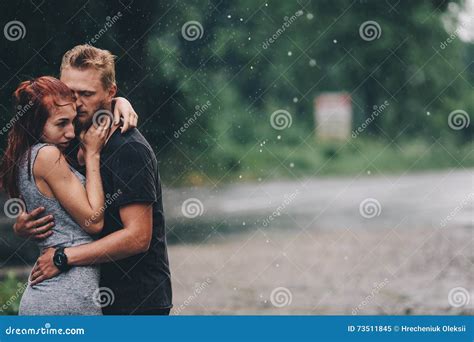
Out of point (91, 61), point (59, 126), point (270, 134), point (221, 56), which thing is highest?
point (221, 56)

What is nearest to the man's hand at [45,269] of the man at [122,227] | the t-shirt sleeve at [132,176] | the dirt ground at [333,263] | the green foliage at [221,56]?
the man at [122,227]

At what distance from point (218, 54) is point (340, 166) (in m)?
14.2

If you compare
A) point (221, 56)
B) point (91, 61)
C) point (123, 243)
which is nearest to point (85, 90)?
point (91, 61)

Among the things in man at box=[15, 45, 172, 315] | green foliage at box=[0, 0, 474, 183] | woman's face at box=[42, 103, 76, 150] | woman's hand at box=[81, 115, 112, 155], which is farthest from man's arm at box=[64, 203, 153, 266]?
green foliage at box=[0, 0, 474, 183]

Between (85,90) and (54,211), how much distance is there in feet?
1.71

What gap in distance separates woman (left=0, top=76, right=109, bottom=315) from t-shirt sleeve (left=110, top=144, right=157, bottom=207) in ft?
0.33

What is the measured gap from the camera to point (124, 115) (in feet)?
11.0

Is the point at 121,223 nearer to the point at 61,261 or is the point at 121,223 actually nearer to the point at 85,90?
the point at 61,261

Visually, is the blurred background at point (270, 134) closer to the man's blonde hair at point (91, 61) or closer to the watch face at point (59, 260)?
the man's blonde hair at point (91, 61)

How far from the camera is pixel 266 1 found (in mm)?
7254

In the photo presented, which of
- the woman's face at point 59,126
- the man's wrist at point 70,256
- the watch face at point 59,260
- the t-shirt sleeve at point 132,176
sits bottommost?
the watch face at point 59,260

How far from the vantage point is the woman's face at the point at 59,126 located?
3338 mm

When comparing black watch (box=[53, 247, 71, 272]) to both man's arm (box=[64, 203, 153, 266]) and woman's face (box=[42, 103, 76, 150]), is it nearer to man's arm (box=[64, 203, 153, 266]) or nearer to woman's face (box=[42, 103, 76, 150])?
man's arm (box=[64, 203, 153, 266])
